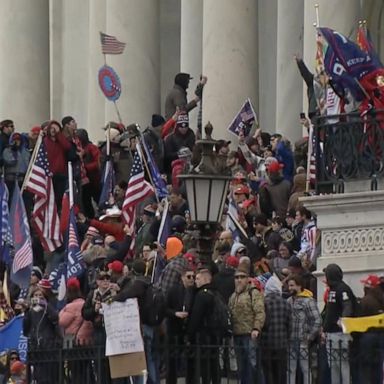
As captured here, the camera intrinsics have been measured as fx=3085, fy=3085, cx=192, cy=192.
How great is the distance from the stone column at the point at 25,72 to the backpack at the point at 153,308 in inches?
1259

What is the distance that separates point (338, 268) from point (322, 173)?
10.2ft

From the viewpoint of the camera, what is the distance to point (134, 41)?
74250mm

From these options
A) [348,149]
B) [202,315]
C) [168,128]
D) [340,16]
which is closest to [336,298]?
[202,315]

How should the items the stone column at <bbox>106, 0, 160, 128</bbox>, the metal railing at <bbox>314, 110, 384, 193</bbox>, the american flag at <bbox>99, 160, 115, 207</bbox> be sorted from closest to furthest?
the metal railing at <bbox>314, 110, 384, 193</bbox>, the american flag at <bbox>99, 160, 115, 207</bbox>, the stone column at <bbox>106, 0, 160, 128</bbox>

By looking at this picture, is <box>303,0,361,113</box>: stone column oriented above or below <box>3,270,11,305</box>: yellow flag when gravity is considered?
above

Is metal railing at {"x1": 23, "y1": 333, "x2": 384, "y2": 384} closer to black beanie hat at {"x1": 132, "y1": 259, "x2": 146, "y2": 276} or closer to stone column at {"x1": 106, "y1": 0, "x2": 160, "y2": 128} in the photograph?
black beanie hat at {"x1": 132, "y1": 259, "x2": 146, "y2": 276}

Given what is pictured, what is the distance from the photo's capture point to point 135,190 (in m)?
58.7

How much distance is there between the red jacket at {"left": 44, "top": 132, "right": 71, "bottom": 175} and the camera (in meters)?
61.0

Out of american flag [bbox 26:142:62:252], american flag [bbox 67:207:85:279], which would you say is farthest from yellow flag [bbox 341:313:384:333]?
american flag [bbox 26:142:62:252]

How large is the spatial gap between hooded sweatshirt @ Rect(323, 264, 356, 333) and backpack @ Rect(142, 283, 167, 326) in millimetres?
2632

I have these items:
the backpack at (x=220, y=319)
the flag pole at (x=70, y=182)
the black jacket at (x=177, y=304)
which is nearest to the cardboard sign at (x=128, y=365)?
the black jacket at (x=177, y=304)

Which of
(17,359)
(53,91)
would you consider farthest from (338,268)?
(53,91)

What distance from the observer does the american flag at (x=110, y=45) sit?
70.7 m

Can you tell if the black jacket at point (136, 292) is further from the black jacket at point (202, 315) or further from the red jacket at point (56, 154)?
the red jacket at point (56, 154)
